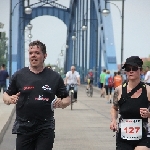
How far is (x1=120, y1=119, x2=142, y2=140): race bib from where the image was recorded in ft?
21.0

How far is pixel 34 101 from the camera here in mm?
6059

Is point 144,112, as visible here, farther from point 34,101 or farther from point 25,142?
point 25,142

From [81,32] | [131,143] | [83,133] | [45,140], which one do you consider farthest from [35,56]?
[81,32]

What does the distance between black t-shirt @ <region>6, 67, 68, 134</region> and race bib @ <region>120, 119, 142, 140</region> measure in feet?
2.45

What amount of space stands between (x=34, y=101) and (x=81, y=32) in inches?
3042

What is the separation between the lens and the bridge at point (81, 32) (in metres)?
47.3

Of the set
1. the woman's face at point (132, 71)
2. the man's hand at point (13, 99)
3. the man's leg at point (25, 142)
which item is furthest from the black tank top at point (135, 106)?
the man's hand at point (13, 99)

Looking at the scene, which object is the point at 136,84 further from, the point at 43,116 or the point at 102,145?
the point at 102,145

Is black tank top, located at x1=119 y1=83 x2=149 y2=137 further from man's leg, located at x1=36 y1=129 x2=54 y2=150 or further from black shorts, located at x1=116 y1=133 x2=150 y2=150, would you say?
man's leg, located at x1=36 y1=129 x2=54 y2=150

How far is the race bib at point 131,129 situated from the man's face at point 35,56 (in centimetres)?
105

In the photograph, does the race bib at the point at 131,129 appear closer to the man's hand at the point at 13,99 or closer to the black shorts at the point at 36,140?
the black shorts at the point at 36,140

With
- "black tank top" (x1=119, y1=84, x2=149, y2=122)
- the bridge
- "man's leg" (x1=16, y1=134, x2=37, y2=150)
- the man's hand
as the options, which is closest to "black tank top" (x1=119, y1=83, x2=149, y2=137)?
"black tank top" (x1=119, y1=84, x2=149, y2=122)

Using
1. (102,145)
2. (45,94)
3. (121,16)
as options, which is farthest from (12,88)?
(121,16)

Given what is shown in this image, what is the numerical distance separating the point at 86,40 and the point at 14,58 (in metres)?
8.99
